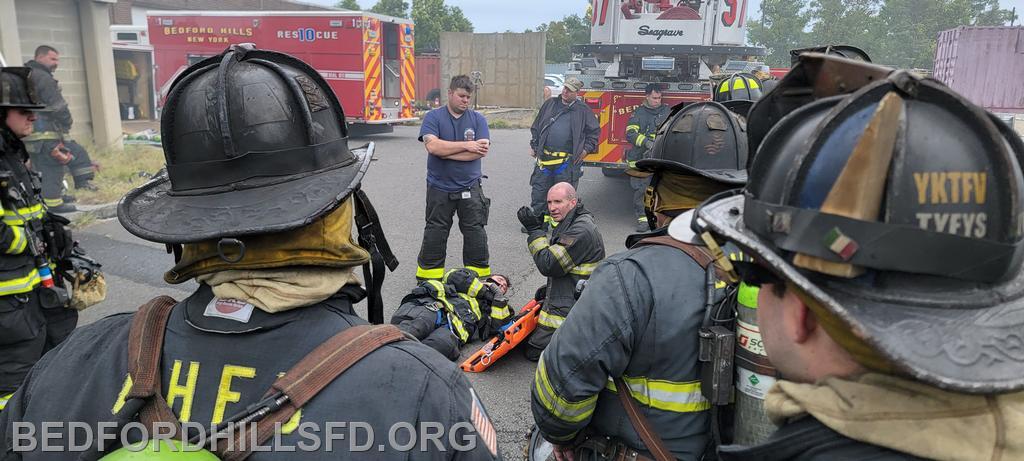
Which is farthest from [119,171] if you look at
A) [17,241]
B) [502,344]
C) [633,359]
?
[633,359]

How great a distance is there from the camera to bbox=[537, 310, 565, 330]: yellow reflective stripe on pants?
4680mm

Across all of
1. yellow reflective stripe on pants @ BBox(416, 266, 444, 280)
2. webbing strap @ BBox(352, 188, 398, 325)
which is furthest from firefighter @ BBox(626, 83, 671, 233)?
webbing strap @ BBox(352, 188, 398, 325)

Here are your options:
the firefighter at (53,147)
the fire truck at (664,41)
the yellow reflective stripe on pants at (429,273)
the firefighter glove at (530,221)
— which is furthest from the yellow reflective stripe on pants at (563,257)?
the firefighter at (53,147)

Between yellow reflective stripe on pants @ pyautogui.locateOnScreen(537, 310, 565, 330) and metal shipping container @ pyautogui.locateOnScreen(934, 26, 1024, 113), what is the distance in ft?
44.5

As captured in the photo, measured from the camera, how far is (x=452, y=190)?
6.21m

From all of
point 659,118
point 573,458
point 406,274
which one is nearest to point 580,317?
point 573,458

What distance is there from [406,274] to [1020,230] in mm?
6021

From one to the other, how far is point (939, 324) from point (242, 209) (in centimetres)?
139

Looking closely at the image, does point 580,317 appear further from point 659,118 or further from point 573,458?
point 659,118

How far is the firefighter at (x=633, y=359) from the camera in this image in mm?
2080

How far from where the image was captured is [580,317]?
2.14 metres

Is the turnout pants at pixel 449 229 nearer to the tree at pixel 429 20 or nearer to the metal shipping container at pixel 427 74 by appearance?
the metal shipping container at pixel 427 74

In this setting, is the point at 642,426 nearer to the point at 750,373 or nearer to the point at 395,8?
the point at 750,373

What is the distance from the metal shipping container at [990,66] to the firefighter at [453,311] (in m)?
13.5
